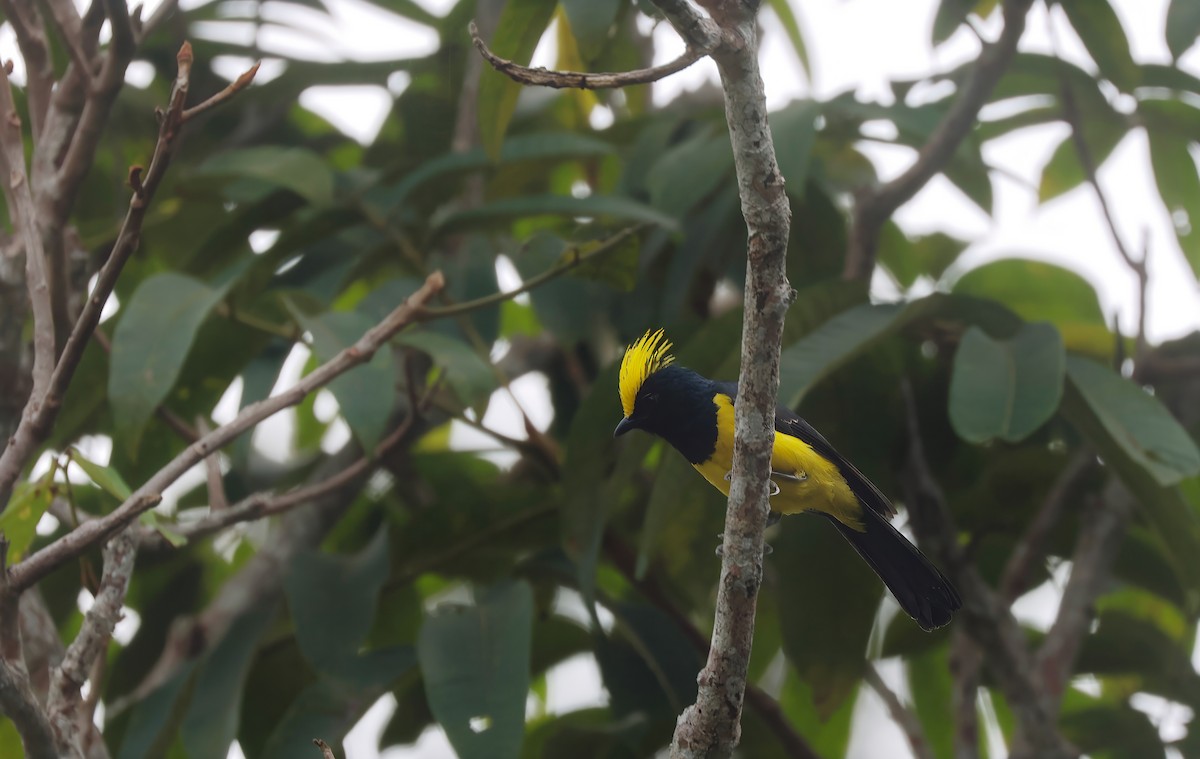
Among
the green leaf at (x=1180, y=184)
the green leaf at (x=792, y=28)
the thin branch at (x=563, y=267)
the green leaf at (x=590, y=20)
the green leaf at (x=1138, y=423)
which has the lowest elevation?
the green leaf at (x=1138, y=423)

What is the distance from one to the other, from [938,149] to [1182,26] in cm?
70

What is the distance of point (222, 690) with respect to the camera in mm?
3012

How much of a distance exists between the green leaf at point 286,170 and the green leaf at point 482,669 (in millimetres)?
1171

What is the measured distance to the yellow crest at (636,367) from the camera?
9.53ft

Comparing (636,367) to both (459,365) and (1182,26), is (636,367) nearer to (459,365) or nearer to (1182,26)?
(459,365)

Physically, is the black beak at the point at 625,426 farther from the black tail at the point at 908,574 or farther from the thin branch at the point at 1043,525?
the thin branch at the point at 1043,525

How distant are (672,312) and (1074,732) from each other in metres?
1.69

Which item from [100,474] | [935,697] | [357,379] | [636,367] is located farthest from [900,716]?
[100,474]

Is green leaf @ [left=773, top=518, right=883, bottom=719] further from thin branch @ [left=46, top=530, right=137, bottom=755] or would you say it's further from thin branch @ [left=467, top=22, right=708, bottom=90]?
thin branch @ [left=467, top=22, right=708, bottom=90]

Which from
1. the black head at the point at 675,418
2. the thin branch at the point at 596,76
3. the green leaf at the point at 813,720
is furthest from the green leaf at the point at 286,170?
the green leaf at the point at 813,720

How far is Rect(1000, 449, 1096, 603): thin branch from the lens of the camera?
331 cm

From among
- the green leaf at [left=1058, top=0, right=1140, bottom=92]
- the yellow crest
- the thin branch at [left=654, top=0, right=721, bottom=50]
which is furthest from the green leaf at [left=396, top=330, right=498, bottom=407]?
the green leaf at [left=1058, top=0, right=1140, bottom=92]

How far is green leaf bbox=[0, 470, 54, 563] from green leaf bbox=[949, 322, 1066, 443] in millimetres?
1673

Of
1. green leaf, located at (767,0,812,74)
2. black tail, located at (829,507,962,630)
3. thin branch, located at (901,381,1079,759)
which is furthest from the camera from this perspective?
green leaf, located at (767,0,812,74)
